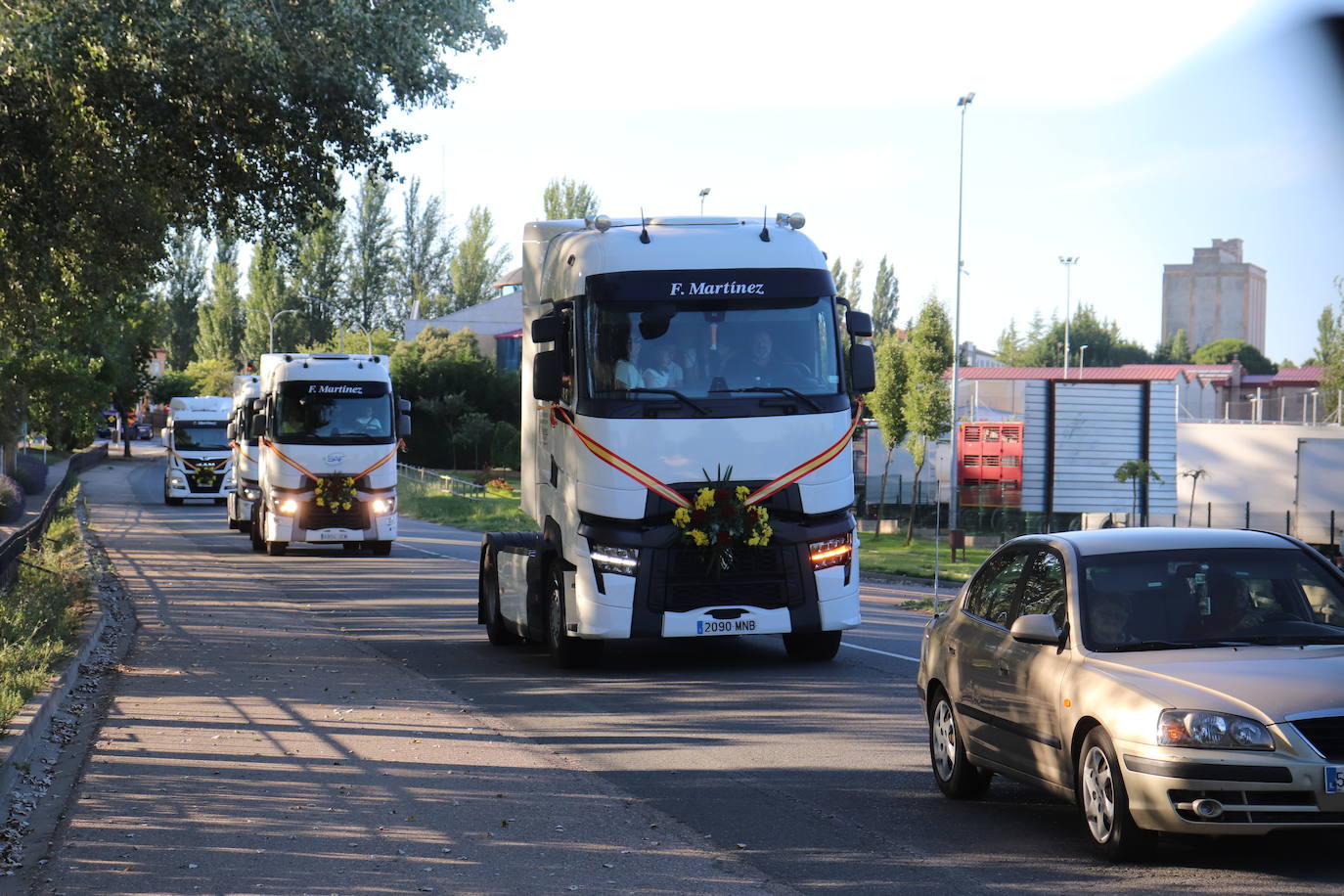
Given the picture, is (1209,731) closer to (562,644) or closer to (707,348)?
(707,348)

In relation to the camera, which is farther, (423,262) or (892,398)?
(423,262)

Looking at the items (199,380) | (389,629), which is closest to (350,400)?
(389,629)

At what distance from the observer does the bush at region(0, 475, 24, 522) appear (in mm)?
A: 33625

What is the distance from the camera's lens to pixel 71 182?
1738cm

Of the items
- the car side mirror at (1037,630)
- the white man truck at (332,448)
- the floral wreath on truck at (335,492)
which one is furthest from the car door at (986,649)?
the floral wreath on truck at (335,492)

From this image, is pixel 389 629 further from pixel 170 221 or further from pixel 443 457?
pixel 443 457

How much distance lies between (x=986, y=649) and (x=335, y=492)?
73.8ft

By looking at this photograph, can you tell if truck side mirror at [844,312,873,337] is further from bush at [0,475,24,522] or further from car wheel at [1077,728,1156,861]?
bush at [0,475,24,522]

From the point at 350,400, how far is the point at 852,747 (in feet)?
67.1

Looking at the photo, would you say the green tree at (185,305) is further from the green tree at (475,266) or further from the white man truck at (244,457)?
the white man truck at (244,457)

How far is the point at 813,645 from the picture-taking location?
49.4ft

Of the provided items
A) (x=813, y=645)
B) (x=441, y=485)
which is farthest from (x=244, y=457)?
(x=441, y=485)

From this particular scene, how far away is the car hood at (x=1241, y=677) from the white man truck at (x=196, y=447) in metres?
47.9

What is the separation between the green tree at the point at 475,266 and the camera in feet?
378
